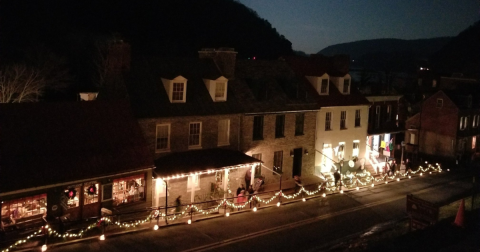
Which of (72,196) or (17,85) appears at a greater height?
(17,85)

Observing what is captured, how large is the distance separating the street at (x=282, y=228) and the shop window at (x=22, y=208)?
7.09 feet

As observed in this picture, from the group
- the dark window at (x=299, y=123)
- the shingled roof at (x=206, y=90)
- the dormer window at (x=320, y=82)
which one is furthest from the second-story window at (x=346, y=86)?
the dark window at (x=299, y=123)

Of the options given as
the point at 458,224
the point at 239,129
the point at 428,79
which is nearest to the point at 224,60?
the point at 239,129

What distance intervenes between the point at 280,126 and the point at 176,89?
319 inches

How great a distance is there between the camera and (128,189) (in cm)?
2014

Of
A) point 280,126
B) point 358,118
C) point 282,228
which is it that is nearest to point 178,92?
point 280,126

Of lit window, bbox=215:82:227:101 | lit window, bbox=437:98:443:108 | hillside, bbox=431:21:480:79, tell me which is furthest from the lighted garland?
hillside, bbox=431:21:480:79

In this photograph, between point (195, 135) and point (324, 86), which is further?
point (324, 86)

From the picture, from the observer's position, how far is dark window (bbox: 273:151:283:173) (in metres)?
27.9

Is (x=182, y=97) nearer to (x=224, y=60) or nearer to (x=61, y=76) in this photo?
(x=224, y=60)

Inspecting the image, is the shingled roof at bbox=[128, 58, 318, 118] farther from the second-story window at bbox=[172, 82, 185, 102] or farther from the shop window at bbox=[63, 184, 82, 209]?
the shop window at bbox=[63, 184, 82, 209]

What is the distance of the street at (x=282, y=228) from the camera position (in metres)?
16.9

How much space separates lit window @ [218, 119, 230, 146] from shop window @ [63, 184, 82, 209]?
9020 mm

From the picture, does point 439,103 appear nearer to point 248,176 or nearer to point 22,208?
point 248,176
